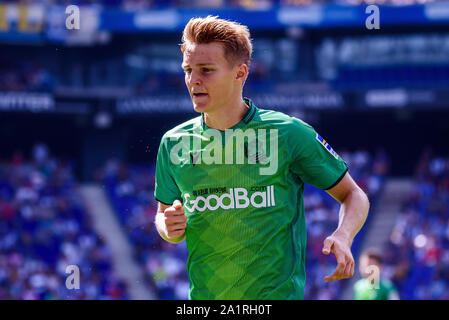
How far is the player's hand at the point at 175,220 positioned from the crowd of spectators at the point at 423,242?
11.1 metres

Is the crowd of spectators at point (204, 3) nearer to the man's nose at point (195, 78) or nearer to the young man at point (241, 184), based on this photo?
the young man at point (241, 184)

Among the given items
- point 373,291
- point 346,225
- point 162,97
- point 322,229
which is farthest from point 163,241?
point 346,225

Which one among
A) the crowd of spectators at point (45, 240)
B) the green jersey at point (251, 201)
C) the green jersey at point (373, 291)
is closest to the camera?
the green jersey at point (251, 201)

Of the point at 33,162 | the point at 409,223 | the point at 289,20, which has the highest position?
the point at 289,20

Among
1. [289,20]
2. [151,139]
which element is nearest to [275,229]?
[151,139]

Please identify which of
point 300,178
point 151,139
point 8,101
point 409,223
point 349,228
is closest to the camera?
point 349,228

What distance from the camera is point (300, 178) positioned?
9.34 feet

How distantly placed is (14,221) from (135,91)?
564 cm

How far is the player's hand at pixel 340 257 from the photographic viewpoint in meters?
2.40

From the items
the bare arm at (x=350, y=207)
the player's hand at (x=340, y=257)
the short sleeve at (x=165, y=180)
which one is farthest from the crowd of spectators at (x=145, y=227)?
the player's hand at (x=340, y=257)

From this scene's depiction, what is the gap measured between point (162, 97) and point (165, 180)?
17.0 meters

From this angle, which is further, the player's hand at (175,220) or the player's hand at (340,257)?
the player's hand at (175,220)

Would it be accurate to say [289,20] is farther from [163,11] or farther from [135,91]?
[135,91]

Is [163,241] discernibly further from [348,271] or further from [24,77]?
[24,77]
